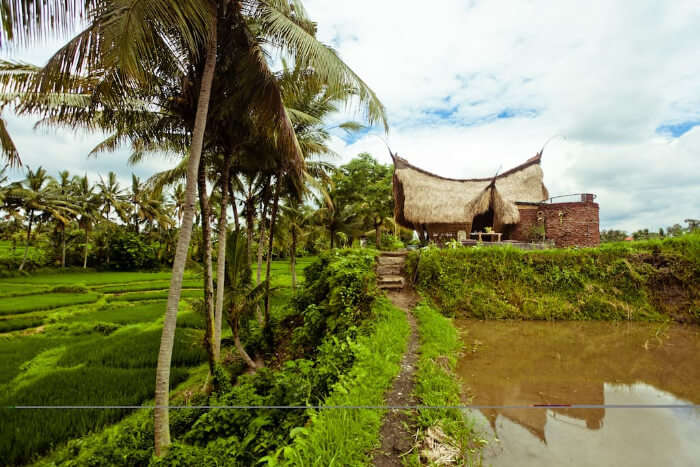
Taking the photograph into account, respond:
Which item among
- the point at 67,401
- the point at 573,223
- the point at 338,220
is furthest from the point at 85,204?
the point at 573,223

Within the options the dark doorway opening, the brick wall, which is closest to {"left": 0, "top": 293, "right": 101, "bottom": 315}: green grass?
the dark doorway opening

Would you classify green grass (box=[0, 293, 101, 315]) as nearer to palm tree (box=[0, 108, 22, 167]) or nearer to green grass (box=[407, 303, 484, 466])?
palm tree (box=[0, 108, 22, 167])

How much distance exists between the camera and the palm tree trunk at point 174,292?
3438 mm

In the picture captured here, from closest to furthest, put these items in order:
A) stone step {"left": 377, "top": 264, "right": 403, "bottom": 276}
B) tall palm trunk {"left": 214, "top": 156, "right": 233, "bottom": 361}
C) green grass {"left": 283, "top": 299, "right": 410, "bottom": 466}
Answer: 1. green grass {"left": 283, "top": 299, "right": 410, "bottom": 466}
2. tall palm trunk {"left": 214, "top": 156, "right": 233, "bottom": 361}
3. stone step {"left": 377, "top": 264, "right": 403, "bottom": 276}

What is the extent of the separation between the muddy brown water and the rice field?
5.14m

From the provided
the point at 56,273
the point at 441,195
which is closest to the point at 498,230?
the point at 441,195

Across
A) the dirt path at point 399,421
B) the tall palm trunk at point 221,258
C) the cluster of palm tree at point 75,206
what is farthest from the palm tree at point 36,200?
the dirt path at point 399,421

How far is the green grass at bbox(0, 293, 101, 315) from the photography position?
12.0 meters

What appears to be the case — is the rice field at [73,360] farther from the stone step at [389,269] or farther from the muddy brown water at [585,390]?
the muddy brown water at [585,390]

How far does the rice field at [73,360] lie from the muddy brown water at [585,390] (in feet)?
16.9

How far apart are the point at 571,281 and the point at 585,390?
474 cm

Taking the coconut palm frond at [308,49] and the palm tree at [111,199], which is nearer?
the coconut palm frond at [308,49]

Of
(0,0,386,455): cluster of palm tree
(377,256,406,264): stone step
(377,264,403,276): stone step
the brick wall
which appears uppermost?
(0,0,386,455): cluster of palm tree

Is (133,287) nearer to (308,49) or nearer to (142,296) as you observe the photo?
(142,296)
